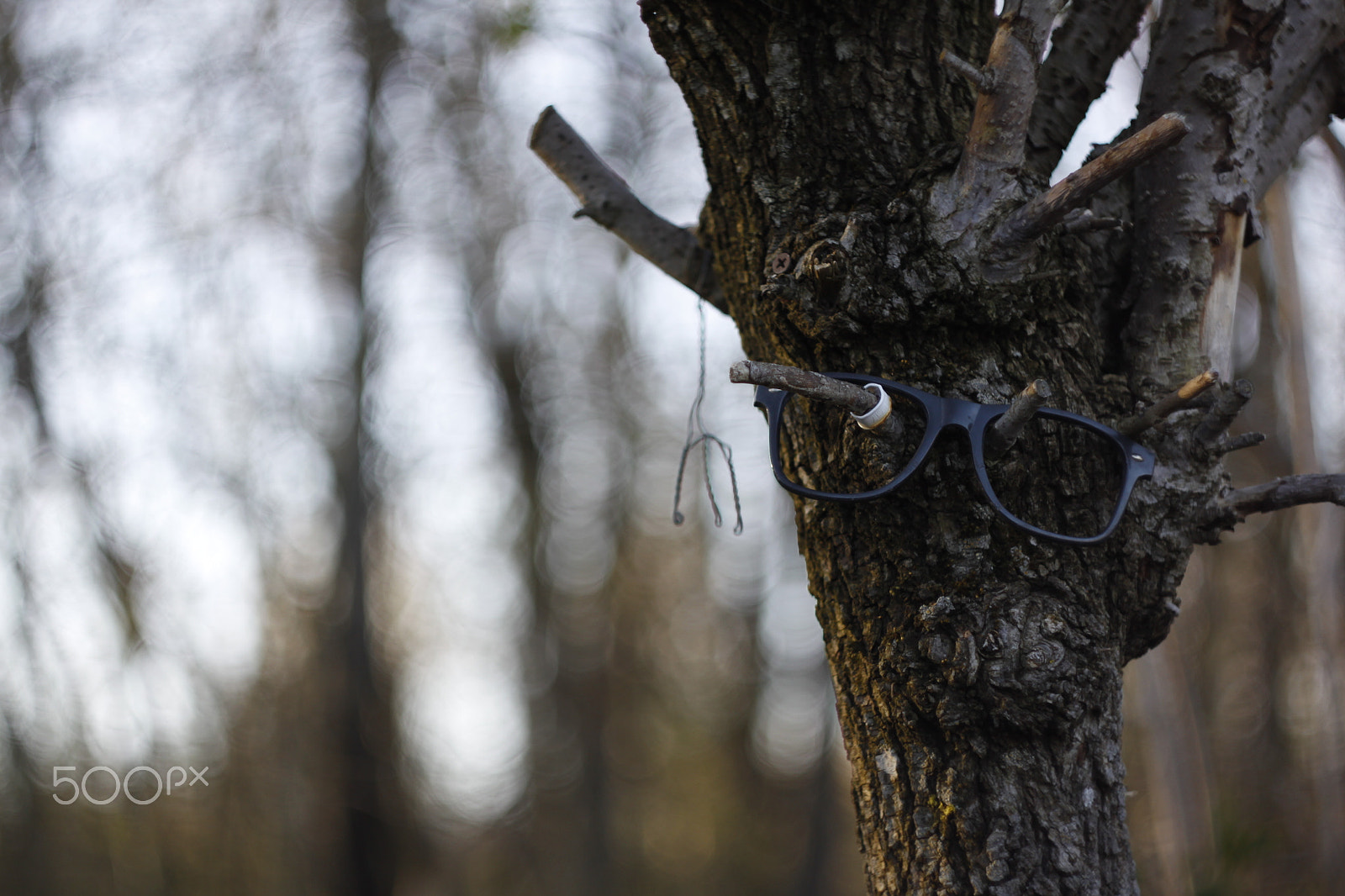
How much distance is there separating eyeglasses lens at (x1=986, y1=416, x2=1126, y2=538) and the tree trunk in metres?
0.02

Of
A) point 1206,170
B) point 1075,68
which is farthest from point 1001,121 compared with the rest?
point 1075,68

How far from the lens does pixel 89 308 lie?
639 centimetres

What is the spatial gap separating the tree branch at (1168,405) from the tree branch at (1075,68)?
62 cm

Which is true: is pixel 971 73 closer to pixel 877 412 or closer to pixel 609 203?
pixel 877 412

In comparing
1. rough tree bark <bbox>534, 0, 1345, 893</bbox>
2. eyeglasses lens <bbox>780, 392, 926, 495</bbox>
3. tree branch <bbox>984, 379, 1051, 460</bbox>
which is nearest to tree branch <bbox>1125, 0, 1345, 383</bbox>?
rough tree bark <bbox>534, 0, 1345, 893</bbox>

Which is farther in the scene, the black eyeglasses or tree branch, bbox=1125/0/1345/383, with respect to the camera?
tree branch, bbox=1125/0/1345/383

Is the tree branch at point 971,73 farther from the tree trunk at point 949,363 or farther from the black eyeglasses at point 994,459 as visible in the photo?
the black eyeglasses at point 994,459

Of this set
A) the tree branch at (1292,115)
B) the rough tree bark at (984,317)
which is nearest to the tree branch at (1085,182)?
the rough tree bark at (984,317)

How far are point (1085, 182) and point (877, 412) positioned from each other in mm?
423

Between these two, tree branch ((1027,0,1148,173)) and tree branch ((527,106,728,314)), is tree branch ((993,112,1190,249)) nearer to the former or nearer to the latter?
tree branch ((1027,0,1148,173))

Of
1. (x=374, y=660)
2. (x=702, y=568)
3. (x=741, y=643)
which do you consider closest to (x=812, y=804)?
(x=741, y=643)

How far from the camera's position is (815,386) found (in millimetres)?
1124

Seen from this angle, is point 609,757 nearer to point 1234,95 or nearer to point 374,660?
point 374,660

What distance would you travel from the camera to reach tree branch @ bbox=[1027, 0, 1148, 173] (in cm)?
166
